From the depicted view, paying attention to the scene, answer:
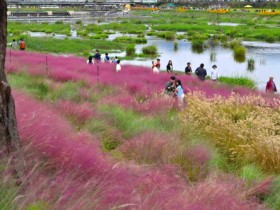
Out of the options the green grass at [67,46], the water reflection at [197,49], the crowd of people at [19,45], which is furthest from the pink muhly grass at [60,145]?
the water reflection at [197,49]

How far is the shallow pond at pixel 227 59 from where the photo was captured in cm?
3938

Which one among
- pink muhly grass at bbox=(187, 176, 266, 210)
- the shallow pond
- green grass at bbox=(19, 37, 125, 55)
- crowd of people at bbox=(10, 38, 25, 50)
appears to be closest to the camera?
pink muhly grass at bbox=(187, 176, 266, 210)

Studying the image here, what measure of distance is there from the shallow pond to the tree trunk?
28.3 metres

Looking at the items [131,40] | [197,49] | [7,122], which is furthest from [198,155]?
[131,40]

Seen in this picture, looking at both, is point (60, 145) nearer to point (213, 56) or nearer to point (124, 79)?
point (124, 79)

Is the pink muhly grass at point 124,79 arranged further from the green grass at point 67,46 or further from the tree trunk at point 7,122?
the green grass at point 67,46

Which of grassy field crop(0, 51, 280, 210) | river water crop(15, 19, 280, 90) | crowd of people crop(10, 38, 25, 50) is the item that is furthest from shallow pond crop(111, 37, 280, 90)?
grassy field crop(0, 51, 280, 210)

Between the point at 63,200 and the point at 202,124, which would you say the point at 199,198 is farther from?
the point at 202,124

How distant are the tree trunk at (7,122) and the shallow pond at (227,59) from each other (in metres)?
28.3

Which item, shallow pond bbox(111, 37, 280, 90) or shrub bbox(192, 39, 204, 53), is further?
shrub bbox(192, 39, 204, 53)

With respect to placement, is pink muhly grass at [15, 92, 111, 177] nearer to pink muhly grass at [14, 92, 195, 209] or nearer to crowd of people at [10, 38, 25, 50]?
pink muhly grass at [14, 92, 195, 209]

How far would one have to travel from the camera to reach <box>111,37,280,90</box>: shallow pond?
3938 centimetres

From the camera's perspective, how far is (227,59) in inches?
1923

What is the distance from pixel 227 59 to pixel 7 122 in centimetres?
4474
